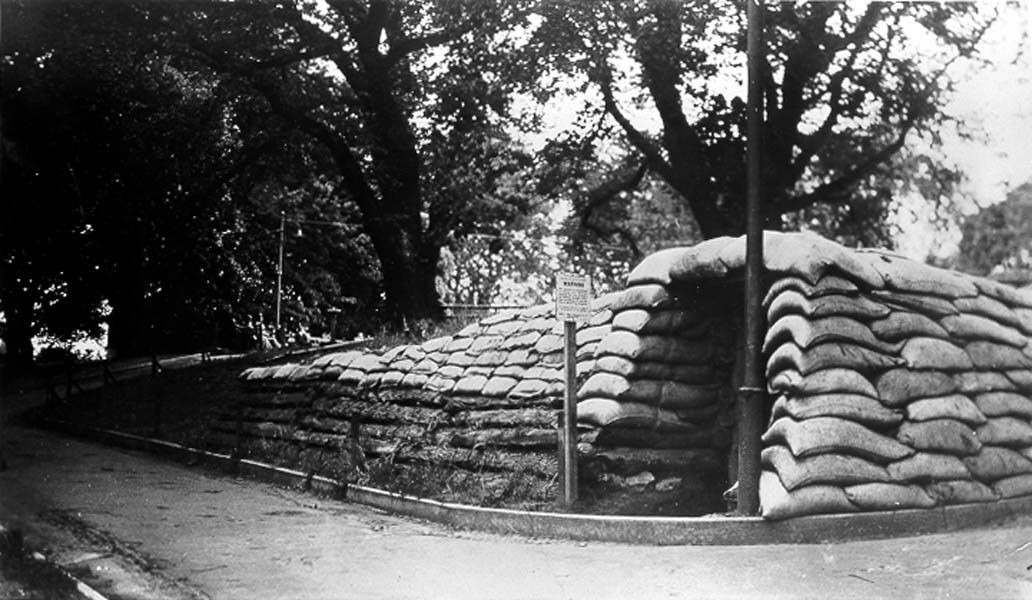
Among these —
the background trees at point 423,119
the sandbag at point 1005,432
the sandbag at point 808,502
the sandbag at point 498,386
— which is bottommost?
the sandbag at point 808,502

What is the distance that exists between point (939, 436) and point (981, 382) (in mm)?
678

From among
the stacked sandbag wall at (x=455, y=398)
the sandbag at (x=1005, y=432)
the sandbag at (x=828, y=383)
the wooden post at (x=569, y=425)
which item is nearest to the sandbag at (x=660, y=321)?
the stacked sandbag wall at (x=455, y=398)

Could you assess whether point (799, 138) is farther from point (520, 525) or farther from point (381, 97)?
point (520, 525)

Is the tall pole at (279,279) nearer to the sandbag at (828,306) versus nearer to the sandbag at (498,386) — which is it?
the sandbag at (498,386)

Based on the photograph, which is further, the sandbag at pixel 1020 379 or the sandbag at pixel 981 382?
the sandbag at pixel 1020 379

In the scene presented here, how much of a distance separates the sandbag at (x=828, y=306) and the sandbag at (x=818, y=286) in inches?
1.0

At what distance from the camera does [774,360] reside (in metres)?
6.94

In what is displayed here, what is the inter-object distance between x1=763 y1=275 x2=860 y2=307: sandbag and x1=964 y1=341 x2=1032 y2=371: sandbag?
956mm

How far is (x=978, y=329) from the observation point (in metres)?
7.15

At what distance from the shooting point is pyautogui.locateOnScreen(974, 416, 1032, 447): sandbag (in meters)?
6.75

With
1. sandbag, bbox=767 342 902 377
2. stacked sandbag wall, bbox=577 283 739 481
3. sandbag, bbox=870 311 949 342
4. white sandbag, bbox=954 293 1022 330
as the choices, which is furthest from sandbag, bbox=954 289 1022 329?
stacked sandbag wall, bbox=577 283 739 481

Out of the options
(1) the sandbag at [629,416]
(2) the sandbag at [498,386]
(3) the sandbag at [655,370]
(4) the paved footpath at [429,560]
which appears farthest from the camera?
(2) the sandbag at [498,386]

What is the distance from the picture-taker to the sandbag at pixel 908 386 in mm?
6680

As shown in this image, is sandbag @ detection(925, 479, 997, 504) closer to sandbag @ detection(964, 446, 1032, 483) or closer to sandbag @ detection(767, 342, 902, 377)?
sandbag @ detection(964, 446, 1032, 483)
